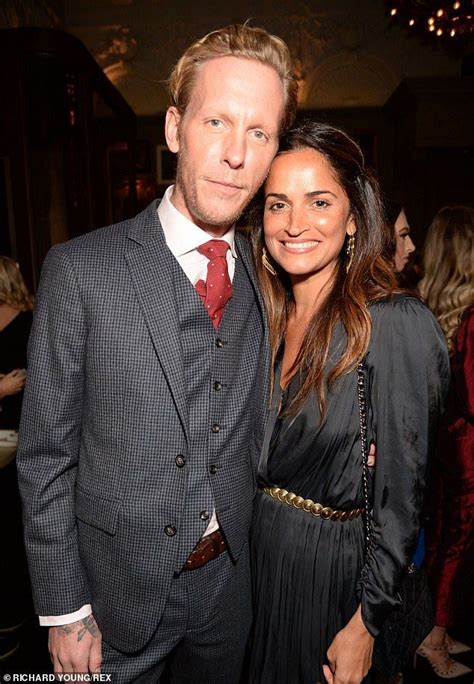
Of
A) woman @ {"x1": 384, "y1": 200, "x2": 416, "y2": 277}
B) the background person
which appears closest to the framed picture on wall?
the background person

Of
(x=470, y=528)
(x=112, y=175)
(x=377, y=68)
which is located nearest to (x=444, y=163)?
(x=377, y=68)

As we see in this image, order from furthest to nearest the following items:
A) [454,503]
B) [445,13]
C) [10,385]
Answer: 1. [445,13]
2. [10,385]
3. [454,503]

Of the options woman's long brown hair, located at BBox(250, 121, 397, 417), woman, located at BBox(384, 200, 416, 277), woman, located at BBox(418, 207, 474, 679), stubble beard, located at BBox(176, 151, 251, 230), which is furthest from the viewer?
woman, located at BBox(384, 200, 416, 277)

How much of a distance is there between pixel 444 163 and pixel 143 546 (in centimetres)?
637

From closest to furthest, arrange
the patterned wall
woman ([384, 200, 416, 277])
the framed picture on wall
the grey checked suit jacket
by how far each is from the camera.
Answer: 1. the grey checked suit jacket
2. woman ([384, 200, 416, 277])
3. the patterned wall
4. the framed picture on wall

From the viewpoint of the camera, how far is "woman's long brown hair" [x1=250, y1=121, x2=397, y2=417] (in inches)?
52.5

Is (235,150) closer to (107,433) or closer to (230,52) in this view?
(230,52)

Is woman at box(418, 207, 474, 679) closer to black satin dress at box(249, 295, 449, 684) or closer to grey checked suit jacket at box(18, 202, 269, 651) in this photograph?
black satin dress at box(249, 295, 449, 684)

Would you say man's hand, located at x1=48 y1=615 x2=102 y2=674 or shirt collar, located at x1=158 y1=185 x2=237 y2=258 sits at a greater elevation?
shirt collar, located at x1=158 y1=185 x2=237 y2=258

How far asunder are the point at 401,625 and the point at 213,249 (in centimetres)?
119

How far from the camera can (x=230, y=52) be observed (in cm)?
123

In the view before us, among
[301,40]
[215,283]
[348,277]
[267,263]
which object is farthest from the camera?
[301,40]

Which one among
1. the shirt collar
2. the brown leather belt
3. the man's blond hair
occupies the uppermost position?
the man's blond hair

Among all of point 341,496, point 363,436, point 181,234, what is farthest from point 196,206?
point 341,496
